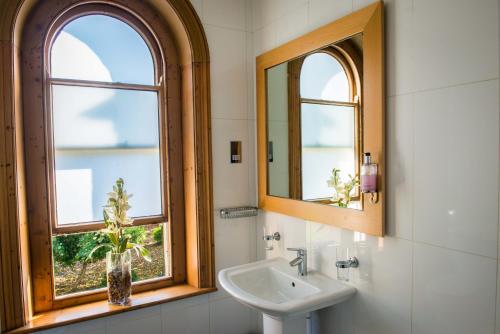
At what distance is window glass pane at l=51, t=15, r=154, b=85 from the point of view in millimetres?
2008

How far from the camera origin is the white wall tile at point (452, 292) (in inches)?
47.2

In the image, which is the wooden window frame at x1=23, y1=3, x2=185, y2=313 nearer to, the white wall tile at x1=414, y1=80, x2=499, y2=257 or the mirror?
the mirror

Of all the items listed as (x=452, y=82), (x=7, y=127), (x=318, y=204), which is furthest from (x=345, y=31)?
(x=7, y=127)

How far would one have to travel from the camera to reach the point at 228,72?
229 centimetres

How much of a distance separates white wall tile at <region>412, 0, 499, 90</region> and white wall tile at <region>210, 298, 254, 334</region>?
5.50ft

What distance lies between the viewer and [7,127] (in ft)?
5.64

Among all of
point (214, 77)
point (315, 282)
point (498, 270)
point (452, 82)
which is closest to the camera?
point (498, 270)

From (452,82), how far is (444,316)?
2.69ft

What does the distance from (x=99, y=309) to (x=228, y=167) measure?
1061 millimetres

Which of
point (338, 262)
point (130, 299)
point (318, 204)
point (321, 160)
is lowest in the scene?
point (130, 299)

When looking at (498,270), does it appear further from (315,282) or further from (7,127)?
(7,127)

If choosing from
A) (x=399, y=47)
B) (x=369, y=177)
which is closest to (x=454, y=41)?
(x=399, y=47)

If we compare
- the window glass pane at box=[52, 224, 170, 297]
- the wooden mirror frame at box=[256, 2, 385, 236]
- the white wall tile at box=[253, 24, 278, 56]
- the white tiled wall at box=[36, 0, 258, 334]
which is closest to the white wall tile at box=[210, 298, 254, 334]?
the white tiled wall at box=[36, 0, 258, 334]

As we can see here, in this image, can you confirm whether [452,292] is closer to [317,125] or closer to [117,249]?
[317,125]
